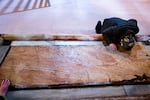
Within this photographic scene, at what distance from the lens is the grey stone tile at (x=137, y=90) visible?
5.18 ft

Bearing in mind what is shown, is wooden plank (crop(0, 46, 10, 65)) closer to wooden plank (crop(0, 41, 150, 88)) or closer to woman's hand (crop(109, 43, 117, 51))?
wooden plank (crop(0, 41, 150, 88))

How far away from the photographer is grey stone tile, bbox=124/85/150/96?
158 cm

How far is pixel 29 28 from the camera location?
269 centimetres

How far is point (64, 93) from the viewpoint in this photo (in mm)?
1555

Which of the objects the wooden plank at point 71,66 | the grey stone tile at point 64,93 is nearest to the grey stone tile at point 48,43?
the wooden plank at point 71,66

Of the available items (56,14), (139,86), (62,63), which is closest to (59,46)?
(62,63)

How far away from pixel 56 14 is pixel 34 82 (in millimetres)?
1736

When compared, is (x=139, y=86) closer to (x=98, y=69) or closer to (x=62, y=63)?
(x=98, y=69)

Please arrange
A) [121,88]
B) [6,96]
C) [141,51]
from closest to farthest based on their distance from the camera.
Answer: [6,96]
[121,88]
[141,51]

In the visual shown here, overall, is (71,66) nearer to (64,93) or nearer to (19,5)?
(64,93)

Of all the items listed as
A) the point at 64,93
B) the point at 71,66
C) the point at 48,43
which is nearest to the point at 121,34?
the point at 71,66

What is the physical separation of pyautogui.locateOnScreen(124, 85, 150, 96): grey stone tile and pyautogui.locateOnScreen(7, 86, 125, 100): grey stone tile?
5 cm

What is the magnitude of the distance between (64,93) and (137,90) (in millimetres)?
567

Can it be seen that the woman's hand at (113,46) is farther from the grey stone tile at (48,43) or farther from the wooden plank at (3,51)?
the wooden plank at (3,51)
